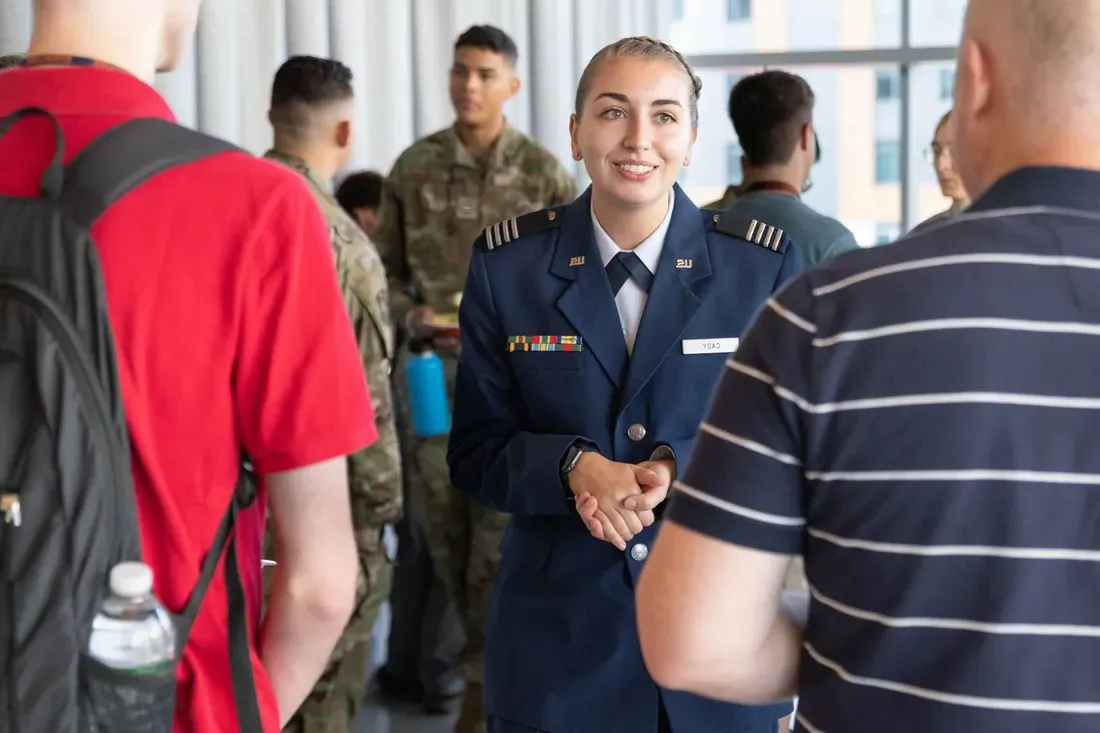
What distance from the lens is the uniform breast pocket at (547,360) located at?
1657 mm

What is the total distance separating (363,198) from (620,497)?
285 centimetres

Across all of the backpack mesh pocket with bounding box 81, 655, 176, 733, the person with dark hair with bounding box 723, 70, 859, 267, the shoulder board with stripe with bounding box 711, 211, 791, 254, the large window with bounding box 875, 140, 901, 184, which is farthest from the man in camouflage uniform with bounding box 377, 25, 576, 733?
the backpack mesh pocket with bounding box 81, 655, 176, 733

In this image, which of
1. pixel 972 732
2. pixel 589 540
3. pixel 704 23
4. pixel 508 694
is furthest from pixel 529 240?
pixel 704 23

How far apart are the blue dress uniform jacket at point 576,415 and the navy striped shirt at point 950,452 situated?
2.21ft

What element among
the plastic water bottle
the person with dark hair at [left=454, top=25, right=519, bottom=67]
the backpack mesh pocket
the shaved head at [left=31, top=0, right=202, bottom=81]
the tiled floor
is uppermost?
the person with dark hair at [left=454, top=25, right=519, bottom=67]

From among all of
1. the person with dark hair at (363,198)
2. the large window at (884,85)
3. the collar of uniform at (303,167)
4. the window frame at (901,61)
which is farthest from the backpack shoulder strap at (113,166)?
the large window at (884,85)

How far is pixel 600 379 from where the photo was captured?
1.65 metres

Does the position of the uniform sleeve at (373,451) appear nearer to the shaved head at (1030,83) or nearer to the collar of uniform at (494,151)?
the collar of uniform at (494,151)

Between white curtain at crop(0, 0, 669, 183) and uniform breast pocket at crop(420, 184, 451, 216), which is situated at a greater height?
white curtain at crop(0, 0, 669, 183)

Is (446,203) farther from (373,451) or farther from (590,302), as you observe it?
(590,302)

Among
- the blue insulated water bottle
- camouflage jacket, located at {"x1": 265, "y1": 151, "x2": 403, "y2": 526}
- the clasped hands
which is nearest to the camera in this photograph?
the clasped hands

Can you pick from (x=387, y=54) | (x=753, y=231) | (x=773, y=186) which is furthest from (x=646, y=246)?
(x=387, y=54)

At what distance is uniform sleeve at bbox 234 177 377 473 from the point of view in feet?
3.24

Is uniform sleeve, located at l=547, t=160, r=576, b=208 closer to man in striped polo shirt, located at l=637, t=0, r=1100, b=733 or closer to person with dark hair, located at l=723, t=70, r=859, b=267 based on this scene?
person with dark hair, located at l=723, t=70, r=859, b=267
